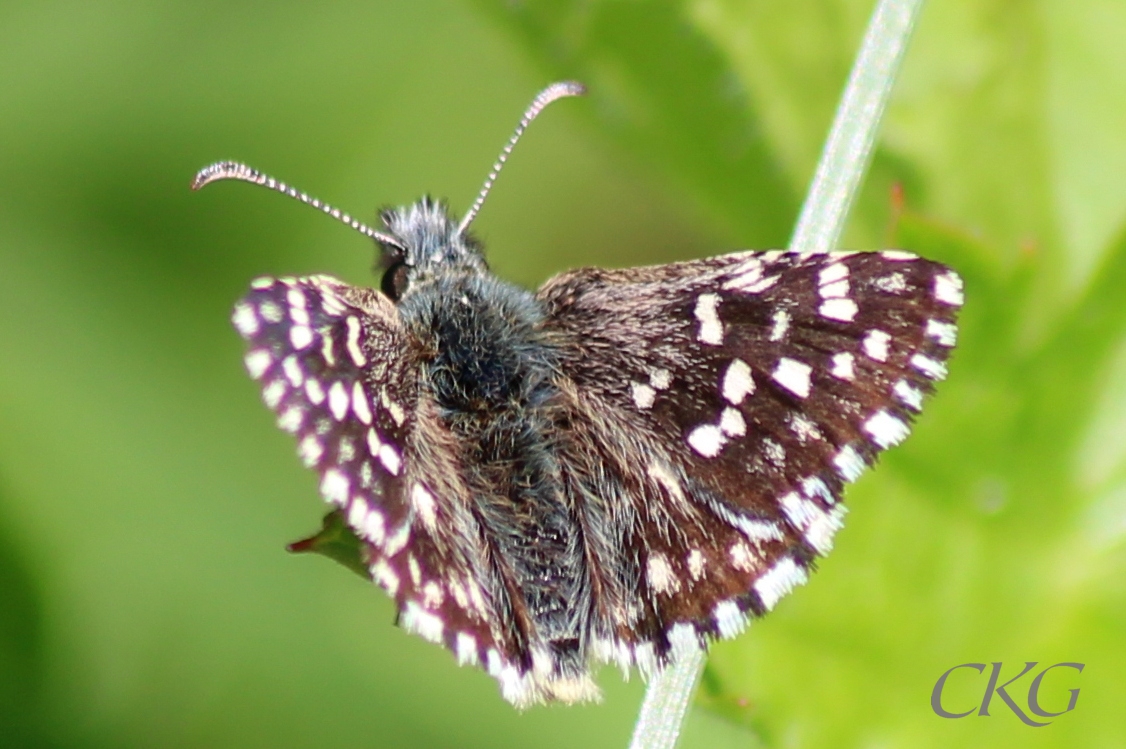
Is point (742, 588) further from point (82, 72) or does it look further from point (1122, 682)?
point (82, 72)

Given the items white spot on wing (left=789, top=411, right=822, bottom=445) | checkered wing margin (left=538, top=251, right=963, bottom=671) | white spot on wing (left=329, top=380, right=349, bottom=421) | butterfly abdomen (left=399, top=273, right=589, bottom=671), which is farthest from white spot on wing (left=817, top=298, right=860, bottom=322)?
white spot on wing (left=329, top=380, right=349, bottom=421)

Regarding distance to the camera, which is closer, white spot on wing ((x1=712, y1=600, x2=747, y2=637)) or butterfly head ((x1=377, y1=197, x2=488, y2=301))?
white spot on wing ((x1=712, y1=600, x2=747, y2=637))

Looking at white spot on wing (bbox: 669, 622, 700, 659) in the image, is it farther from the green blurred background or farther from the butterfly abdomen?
the green blurred background

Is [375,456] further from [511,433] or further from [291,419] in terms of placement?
[511,433]

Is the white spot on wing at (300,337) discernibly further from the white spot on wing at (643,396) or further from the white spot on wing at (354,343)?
the white spot on wing at (643,396)

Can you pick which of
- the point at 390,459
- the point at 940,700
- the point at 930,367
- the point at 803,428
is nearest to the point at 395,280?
the point at 390,459

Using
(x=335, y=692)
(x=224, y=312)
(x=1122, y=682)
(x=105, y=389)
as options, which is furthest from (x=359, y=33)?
(x=1122, y=682)

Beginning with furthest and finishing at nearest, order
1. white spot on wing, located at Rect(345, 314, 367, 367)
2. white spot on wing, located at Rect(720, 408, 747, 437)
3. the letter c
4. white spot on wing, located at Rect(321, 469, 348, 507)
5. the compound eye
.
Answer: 1. the letter c
2. the compound eye
3. white spot on wing, located at Rect(720, 408, 747, 437)
4. white spot on wing, located at Rect(345, 314, 367, 367)
5. white spot on wing, located at Rect(321, 469, 348, 507)

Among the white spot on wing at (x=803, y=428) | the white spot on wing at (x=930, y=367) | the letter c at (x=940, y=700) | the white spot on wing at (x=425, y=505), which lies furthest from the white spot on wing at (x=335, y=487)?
the letter c at (x=940, y=700)
